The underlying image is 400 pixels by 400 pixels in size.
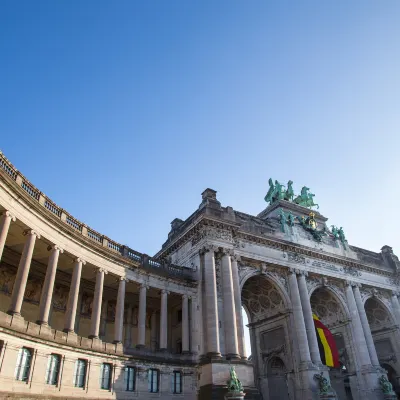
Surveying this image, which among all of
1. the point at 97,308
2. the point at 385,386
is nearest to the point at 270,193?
the point at 385,386

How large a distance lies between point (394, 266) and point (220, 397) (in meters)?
37.2

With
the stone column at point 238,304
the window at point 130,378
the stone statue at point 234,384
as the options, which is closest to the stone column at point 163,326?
the window at point 130,378

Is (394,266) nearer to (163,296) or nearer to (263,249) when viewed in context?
(263,249)

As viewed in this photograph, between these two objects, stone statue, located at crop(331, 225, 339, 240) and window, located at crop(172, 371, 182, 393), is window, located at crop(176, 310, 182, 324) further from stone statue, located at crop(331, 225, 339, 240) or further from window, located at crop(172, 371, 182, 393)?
stone statue, located at crop(331, 225, 339, 240)

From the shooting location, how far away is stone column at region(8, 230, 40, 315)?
72.4 feet

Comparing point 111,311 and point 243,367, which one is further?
point 111,311

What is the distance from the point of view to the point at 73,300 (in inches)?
1064

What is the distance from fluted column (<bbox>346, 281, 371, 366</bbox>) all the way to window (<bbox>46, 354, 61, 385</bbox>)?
34.1 metres

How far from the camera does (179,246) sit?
40969 mm

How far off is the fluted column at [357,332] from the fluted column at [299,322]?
9774 mm

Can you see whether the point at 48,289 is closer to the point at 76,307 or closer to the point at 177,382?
the point at 76,307

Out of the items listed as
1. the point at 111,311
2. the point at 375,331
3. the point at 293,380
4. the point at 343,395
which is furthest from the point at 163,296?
the point at 375,331

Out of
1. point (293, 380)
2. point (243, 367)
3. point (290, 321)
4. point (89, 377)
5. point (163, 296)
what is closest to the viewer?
point (89, 377)

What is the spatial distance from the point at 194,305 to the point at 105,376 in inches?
423
